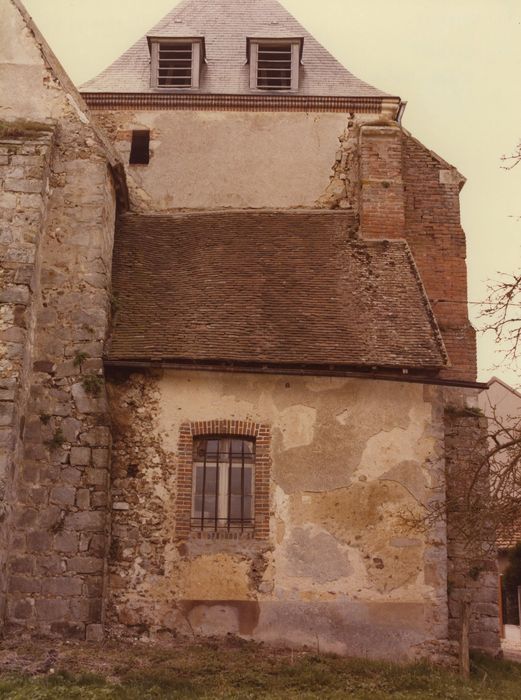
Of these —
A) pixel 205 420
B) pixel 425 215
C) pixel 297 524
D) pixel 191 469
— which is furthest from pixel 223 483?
pixel 425 215

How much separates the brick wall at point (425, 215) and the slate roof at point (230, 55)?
149cm

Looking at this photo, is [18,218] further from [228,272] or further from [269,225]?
[269,225]

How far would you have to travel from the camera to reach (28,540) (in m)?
11.6

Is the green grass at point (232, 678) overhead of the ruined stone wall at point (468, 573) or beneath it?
beneath

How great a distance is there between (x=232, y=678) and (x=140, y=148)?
412 inches

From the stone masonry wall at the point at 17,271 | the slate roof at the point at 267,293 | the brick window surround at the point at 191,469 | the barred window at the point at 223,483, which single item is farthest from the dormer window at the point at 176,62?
the barred window at the point at 223,483

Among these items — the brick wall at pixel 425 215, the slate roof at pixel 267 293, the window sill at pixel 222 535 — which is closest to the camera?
the window sill at pixel 222 535

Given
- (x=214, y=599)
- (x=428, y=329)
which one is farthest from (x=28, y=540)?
(x=428, y=329)

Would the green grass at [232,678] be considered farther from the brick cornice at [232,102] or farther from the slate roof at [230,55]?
the slate roof at [230,55]

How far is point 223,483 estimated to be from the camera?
12656 mm

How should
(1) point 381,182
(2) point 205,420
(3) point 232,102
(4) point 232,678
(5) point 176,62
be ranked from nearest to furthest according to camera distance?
(4) point 232,678
(2) point 205,420
(1) point 381,182
(3) point 232,102
(5) point 176,62

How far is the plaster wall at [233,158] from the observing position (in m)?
16.5

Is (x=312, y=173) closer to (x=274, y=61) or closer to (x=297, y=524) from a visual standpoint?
(x=274, y=61)

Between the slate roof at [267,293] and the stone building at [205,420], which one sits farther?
the slate roof at [267,293]
